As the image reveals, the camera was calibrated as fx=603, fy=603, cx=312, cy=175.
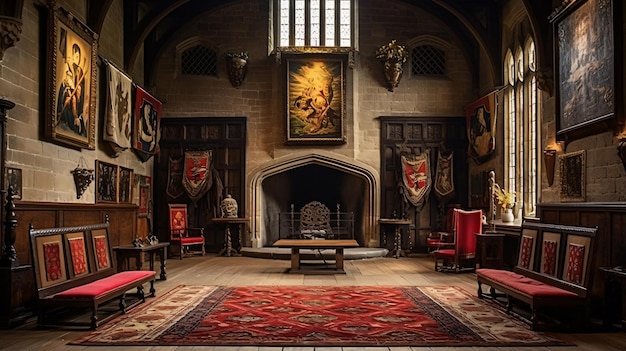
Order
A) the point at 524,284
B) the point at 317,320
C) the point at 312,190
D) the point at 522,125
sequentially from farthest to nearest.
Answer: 1. the point at 312,190
2. the point at 522,125
3. the point at 524,284
4. the point at 317,320

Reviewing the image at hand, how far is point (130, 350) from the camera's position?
15.4 feet

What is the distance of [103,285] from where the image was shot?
19.2ft

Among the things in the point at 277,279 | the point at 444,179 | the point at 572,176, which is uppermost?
the point at 444,179

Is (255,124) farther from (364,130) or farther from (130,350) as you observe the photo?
(130,350)

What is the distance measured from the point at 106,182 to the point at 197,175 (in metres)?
3.07

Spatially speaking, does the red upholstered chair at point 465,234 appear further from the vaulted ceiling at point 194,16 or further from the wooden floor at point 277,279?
the vaulted ceiling at point 194,16

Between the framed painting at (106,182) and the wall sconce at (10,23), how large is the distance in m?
3.48

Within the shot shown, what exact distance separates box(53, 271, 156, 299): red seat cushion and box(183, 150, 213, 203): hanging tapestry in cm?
623

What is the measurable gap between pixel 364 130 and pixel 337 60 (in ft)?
5.41

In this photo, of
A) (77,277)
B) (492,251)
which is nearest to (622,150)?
(492,251)

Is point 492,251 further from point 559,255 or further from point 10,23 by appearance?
point 10,23

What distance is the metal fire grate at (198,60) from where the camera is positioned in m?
13.6

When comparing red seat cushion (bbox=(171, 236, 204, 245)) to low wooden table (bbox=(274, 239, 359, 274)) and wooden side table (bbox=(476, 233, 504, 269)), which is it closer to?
low wooden table (bbox=(274, 239, 359, 274))

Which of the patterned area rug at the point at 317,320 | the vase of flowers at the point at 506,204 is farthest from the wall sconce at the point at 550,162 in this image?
the patterned area rug at the point at 317,320
